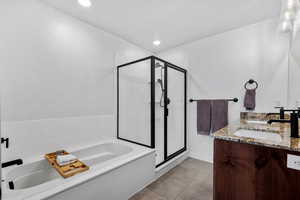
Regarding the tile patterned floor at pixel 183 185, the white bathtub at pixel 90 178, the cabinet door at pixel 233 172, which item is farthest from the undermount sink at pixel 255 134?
the white bathtub at pixel 90 178

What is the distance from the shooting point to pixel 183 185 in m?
1.85

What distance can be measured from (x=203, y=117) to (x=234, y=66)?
1.01 meters

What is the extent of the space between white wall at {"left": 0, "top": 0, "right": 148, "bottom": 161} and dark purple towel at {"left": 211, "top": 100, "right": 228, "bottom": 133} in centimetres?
182

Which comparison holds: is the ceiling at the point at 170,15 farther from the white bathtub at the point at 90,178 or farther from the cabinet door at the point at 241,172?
the white bathtub at the point at 90,178

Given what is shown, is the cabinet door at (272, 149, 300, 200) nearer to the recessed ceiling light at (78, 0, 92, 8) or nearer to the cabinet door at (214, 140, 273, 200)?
the cabinet door at (214, 140, 273, 200)

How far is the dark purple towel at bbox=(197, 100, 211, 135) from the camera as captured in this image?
2.42 m

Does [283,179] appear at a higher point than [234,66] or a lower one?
lower

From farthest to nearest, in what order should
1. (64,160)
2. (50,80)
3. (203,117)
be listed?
(203,117) → (50,80) → (64,160)

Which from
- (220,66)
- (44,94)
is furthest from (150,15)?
(44,94)

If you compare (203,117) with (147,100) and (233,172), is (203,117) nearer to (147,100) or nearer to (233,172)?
(147,100)

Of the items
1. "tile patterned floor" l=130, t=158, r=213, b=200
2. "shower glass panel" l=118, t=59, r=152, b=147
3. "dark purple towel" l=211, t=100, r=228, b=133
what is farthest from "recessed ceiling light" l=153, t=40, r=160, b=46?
"tile patterned floor" l=130, t=158, r=213, b=200

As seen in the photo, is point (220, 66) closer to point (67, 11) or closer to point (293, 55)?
point (293, 55)

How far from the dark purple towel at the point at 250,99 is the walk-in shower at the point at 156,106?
1.04 metres

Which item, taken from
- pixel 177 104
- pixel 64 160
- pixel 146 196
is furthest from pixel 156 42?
pixel 146 196
